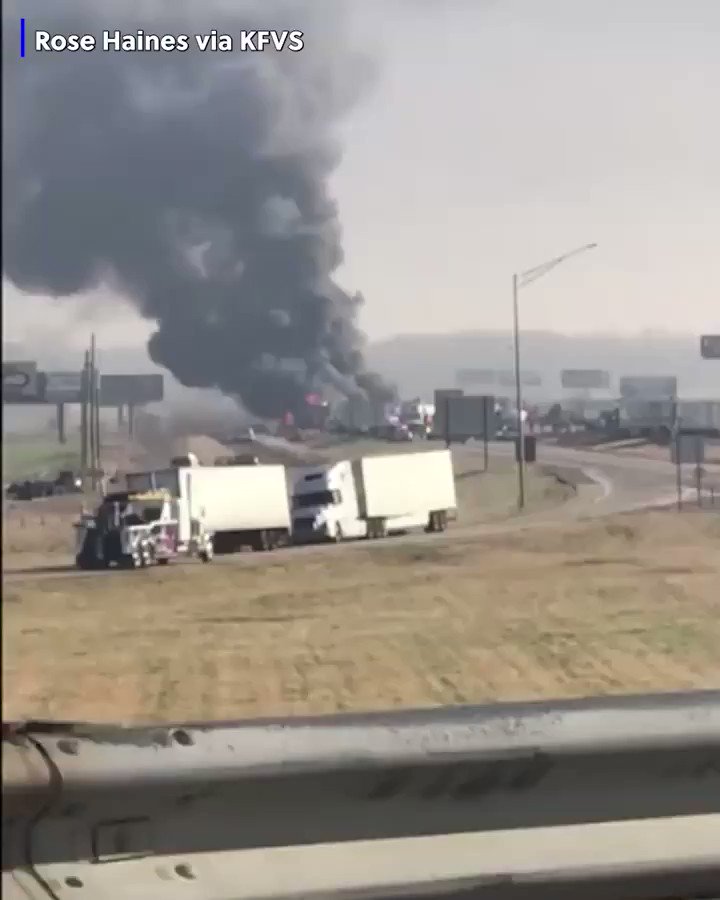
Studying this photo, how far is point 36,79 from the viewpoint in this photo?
2590mm

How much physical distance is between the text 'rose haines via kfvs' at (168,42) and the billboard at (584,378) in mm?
939

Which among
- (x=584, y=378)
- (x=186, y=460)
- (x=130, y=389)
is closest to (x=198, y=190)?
(x=130, y=389)

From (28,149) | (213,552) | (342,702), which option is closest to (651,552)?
(342,702)

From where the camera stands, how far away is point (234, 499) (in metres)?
2.82

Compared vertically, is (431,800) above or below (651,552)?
below

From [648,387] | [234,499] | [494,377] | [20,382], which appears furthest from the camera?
[648,387]

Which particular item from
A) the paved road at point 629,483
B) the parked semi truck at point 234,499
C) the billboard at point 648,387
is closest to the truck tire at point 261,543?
the parked semi truck at point 234,499

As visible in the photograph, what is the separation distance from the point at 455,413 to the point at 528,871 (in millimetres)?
1086

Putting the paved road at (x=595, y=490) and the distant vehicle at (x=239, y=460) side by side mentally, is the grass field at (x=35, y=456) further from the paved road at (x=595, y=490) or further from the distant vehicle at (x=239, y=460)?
the paved road at (x=595, y=490)

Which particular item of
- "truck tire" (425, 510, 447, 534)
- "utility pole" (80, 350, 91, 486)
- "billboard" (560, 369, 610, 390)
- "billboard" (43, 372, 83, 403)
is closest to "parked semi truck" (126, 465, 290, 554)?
"utility pole" (80, 350, 91, 486)

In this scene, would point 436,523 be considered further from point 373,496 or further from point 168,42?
point 168,42

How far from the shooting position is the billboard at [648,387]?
304cm

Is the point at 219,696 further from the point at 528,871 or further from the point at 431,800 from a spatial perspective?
the point at 528,871

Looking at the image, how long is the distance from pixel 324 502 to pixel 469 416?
0.38m
